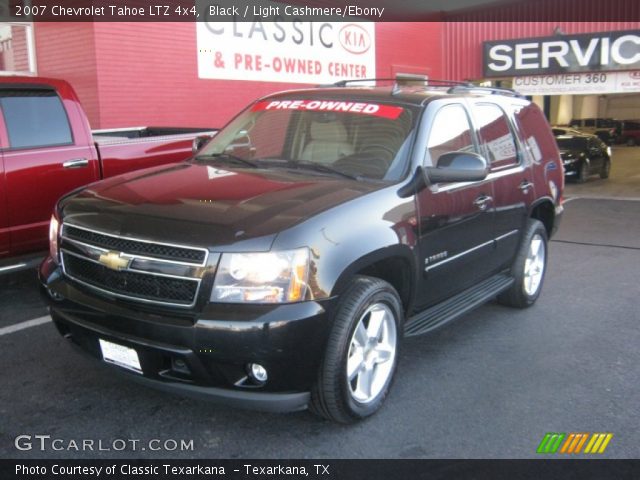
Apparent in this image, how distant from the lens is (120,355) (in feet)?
10.2

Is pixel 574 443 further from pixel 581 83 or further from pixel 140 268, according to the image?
pixel 581 83

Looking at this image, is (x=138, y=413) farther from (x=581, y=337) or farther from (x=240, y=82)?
(x=240, y=82)

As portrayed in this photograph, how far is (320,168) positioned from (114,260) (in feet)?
4.55

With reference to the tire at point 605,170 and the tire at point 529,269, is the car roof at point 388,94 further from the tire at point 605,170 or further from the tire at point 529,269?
the tire at point 605,170

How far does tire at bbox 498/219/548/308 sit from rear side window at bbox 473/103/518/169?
2.21 ft

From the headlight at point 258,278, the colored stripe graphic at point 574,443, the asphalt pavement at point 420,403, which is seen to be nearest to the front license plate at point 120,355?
the asphalt pavement at point 420,403

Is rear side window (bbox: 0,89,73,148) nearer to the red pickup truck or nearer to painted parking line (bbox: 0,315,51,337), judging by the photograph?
the red pickup truck

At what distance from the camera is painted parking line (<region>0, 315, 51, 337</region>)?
4.68m

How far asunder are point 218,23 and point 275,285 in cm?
979

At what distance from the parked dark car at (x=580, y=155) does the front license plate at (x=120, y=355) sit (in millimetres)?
14443

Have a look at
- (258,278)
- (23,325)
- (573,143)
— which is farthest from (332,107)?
(573,143)

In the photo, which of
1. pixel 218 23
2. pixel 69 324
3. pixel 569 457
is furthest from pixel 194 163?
pixel 218 23

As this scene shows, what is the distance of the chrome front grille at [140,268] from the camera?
2924 millimetres

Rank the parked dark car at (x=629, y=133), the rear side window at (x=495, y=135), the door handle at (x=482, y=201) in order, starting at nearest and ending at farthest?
the door handle at (x=482, y=201), the rear side window at (x=495, y=135), the parked dark car at (x=629, y=133)
